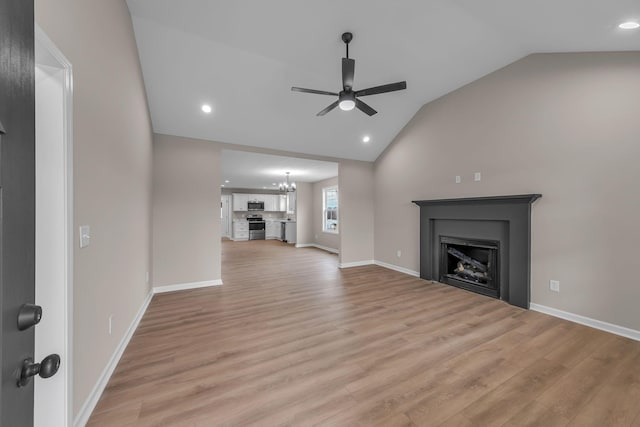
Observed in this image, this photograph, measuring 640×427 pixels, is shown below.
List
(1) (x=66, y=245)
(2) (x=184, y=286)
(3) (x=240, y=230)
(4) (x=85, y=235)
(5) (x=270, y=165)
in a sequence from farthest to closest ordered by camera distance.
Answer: (3) (x=240, y=230), (5) (x=270, y=165), (2) (x=184, y=286), (4) (x=85, y=235), (1) (x=66, y=245)

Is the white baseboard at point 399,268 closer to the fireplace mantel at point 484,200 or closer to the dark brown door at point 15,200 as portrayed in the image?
the fireplace mantel at point 484,200

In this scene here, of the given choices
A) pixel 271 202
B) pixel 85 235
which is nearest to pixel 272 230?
pixel 271 202

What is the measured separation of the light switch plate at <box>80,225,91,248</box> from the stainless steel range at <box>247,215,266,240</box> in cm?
946

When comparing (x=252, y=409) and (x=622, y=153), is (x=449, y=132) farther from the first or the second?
(x=252, y=409)

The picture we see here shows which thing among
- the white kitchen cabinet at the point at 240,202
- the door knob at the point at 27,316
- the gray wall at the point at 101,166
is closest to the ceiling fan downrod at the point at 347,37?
the gray wall at the point at 101,166

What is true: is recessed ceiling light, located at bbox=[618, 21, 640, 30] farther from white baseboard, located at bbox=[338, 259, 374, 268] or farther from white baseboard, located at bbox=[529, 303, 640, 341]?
white baseboard, located at bbox=[338, 259, 374, 268]

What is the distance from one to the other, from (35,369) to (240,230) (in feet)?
34.6

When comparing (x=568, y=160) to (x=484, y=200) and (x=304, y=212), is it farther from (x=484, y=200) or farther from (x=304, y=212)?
(x=304, y=212)

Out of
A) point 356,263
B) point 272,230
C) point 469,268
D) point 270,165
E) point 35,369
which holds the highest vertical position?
point 270,165

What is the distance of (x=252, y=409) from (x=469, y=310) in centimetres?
274

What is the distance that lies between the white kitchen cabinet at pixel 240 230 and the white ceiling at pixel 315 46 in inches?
278

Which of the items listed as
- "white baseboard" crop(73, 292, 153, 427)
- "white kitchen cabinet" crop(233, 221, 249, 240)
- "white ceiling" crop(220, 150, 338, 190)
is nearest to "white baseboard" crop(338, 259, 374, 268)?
"white ceiling" crop(220, 150, 338, 190)

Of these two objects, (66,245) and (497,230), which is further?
(497,230)

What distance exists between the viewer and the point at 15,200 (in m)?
0.52
